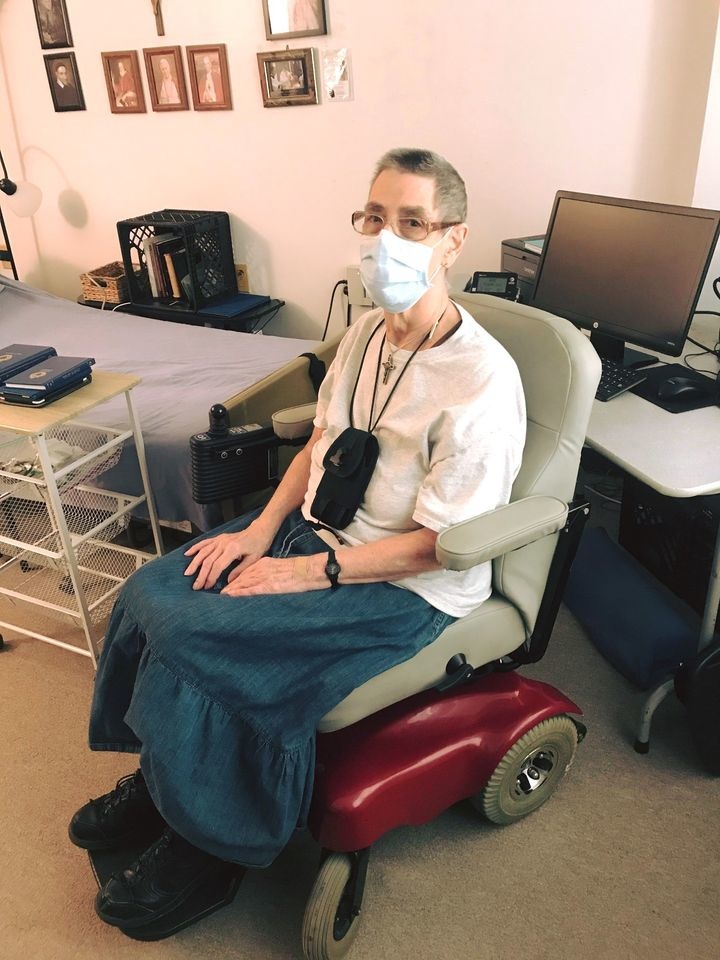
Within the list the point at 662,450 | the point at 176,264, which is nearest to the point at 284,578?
the point at 662,450

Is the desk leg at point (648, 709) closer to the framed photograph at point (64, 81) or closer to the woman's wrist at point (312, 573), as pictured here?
the woman's wrist at point (312, 573)

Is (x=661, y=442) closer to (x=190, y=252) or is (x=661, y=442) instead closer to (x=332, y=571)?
(x=332, y=571)

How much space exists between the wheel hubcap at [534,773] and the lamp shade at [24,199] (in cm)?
309

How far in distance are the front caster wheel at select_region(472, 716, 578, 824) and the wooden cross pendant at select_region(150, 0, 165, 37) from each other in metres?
2.98

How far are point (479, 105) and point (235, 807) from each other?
237 cm

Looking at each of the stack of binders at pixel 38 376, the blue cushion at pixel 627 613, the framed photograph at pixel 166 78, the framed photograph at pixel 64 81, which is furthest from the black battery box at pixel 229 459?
the framed photograph at pixel 64 81

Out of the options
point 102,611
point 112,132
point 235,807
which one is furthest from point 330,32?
point 235,807

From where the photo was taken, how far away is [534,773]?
149 centimetres

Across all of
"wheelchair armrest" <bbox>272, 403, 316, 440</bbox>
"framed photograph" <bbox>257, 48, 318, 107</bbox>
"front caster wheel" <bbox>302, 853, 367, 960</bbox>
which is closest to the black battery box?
"wheelchair armrest" <bbox>272, 403, 316, 440</bbox>

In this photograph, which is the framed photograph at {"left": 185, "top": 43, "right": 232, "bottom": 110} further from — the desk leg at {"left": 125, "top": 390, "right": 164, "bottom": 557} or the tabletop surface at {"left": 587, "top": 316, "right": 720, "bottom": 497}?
the tabletop surface at {"left": 587, "top": 316, "right": 720, "bottom": 497}

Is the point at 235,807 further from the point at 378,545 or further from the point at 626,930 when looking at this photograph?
the point at 626,930

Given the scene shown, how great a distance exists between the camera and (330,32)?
2672 mm

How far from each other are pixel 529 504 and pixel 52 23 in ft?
10.6

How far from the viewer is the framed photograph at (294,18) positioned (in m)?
2.65
